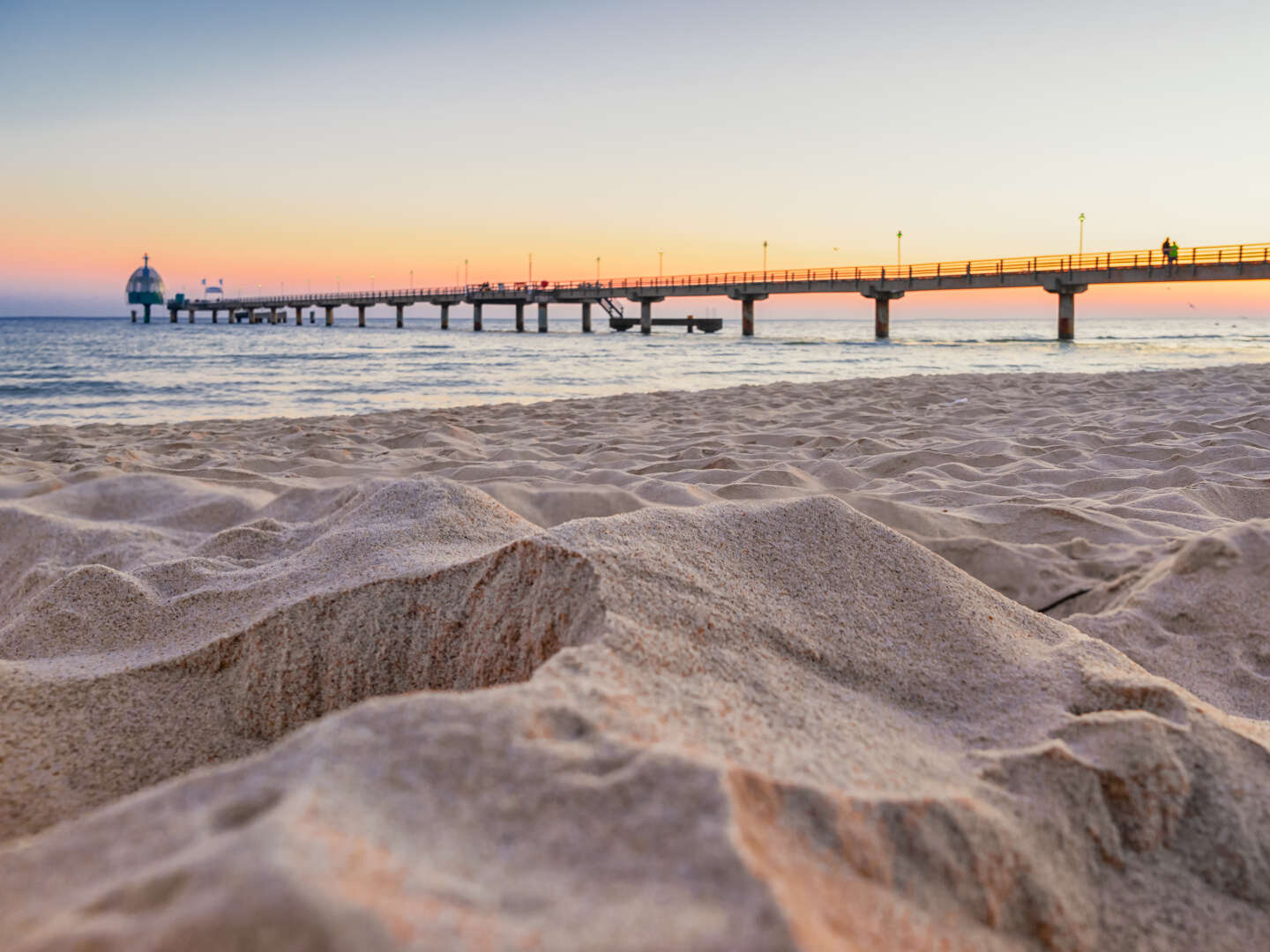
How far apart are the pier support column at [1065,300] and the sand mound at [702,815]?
35.1 meters

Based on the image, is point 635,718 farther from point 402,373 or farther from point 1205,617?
point 402,373

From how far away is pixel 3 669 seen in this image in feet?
6.27

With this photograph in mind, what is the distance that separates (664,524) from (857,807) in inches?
41.4

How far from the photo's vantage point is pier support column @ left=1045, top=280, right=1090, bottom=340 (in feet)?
107

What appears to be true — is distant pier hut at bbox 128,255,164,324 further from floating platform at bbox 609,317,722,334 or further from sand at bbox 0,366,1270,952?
sand at bbox 0,366,1270,952

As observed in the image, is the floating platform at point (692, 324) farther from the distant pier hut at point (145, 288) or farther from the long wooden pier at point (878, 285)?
the distant pier hut at point (145, 288)

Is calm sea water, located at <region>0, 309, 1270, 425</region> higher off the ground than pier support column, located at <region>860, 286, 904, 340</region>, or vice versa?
pier support column, located at <region>860, 286, 904, 340</region>

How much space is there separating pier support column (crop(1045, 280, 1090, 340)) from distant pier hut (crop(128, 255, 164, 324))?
8960 cm

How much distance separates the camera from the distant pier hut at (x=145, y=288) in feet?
304

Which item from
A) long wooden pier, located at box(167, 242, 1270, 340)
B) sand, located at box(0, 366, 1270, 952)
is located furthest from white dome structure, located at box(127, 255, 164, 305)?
sand, located at box(0, 366, 1270, 952)

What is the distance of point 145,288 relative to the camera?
93125mm

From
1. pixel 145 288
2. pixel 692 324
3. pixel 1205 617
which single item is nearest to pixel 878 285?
pixel 692 324

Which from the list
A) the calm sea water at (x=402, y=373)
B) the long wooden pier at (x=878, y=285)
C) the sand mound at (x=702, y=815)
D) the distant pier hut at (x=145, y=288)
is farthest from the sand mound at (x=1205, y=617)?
the distant pier hut at (x=145, y=288)

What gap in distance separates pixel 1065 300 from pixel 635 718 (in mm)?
36114
